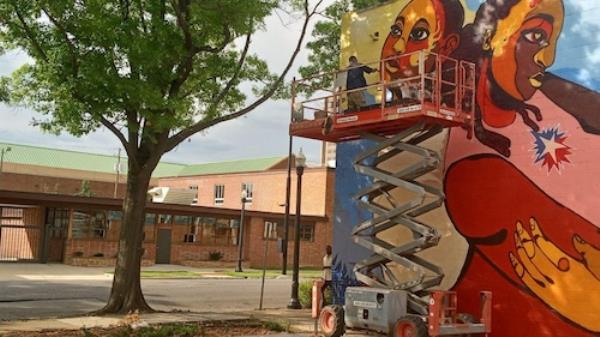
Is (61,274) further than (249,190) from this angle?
No

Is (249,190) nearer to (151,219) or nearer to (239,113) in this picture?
(151,219)

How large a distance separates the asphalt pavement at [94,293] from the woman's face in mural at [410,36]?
8372mm

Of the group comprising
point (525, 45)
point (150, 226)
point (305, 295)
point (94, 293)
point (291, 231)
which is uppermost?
point (525, 45)

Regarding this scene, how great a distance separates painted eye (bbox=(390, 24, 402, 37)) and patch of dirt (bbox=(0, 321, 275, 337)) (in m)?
6.94

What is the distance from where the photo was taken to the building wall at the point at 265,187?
49.6m

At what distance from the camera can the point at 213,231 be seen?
4409cm

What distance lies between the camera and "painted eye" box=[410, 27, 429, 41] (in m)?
13.9

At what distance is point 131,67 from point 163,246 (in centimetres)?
2849

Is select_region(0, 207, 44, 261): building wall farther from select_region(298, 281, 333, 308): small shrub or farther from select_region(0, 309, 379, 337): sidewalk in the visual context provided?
select_region(0, 309, 379, 337): sidewalk

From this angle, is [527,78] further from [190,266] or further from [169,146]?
[190,266]

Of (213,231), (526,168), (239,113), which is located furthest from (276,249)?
(526,168)

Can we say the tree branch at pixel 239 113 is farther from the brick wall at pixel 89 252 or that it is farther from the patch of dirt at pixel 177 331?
the brick wall at pixel 89 252

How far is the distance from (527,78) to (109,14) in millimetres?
8850

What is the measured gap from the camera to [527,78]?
1198cm
